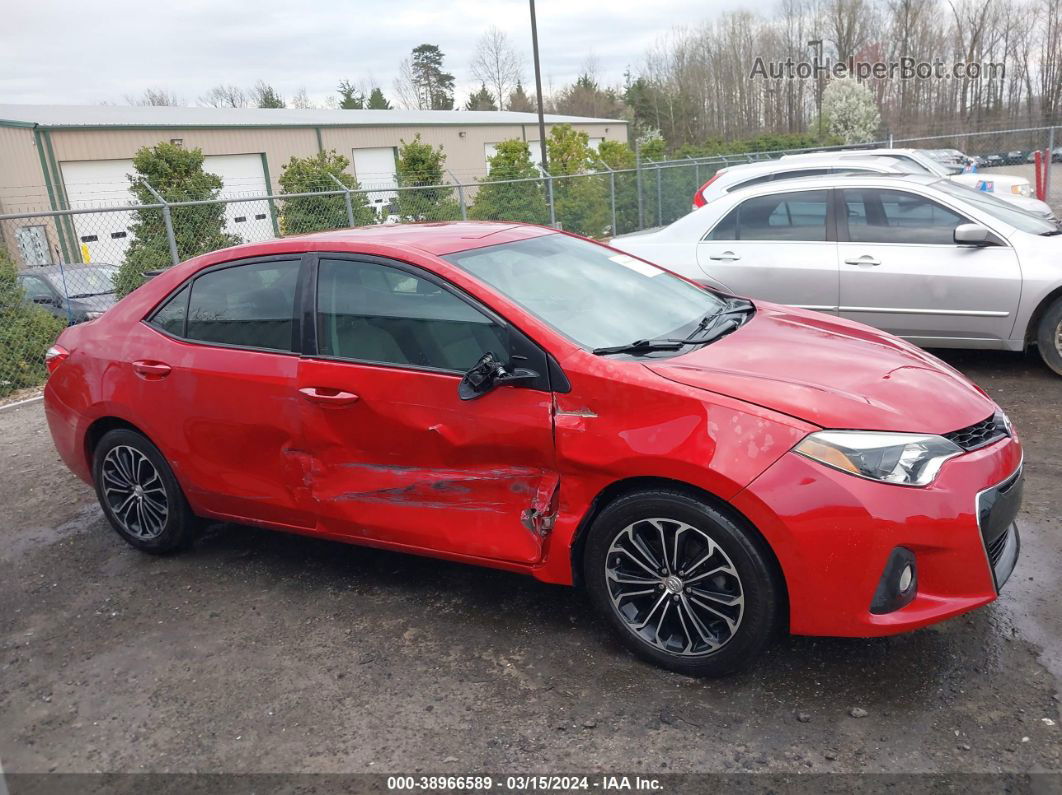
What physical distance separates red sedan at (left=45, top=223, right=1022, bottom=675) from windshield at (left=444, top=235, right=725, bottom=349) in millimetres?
16

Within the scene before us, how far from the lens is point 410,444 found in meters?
3.40

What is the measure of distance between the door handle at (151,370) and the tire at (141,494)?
1.11 ft

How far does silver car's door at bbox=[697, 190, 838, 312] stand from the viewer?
269 inches

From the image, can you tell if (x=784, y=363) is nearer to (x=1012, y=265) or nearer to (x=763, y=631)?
(x=763, y=631)

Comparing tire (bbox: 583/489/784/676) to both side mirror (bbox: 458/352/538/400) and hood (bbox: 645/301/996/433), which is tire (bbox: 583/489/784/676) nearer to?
hood (bbox: 645/301/996/433)

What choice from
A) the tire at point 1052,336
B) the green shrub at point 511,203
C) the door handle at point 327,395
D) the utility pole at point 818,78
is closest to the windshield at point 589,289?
the door handle at point 327,395

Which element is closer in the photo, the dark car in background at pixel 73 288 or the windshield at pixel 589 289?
the windshield at pixel 589 289

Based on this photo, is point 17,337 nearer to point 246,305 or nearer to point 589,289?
point 246,305

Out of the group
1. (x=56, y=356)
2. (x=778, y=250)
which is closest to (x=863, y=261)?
(x=778, y=250)

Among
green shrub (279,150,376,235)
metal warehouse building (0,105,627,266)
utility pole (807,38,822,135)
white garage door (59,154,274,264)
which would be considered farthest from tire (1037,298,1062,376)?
utility pole (807,38,822,135)

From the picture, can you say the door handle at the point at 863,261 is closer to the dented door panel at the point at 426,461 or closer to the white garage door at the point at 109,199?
the dented door panel at the point at 426,461

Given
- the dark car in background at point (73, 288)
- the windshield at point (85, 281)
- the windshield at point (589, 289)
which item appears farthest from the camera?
the windshield at point (85, 281)

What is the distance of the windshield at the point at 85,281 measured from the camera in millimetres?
11625

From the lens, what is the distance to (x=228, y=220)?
17.5m
